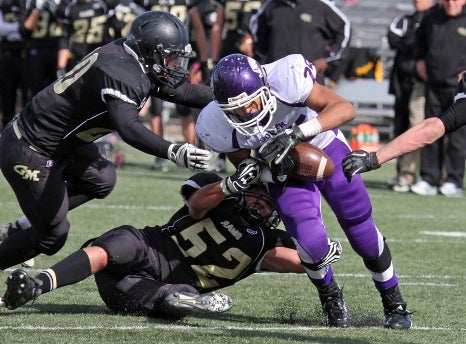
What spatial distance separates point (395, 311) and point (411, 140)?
2.67 ft

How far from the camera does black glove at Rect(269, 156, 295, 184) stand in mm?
4582

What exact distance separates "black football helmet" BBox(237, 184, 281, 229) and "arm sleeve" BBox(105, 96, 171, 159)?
0.55 metres

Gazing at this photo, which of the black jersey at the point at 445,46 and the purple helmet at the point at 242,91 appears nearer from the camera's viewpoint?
the purple helmet at the point at 242,91

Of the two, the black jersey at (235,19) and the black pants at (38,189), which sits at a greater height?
the black pants at (38,189)

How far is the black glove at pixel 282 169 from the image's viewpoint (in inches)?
180

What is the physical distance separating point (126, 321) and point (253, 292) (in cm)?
100

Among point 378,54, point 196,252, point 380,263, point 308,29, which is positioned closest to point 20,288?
point 196,252

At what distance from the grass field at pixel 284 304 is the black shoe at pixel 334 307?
6 cm

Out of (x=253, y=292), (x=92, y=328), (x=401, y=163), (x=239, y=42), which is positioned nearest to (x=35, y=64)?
(x=239, y=42)

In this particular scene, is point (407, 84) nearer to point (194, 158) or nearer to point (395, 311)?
point (395, 311)

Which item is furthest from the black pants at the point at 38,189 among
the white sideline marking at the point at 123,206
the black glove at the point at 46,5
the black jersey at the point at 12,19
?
the black jersey at the point at 12,19

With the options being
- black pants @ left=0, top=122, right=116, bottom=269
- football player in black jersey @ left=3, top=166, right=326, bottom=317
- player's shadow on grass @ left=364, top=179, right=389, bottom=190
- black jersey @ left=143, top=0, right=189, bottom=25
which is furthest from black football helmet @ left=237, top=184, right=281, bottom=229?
black jersey @ left=143, top=0, right=189, bottom=25

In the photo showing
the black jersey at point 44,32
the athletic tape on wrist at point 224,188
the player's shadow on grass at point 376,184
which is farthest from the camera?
the black jersey at point 44,32

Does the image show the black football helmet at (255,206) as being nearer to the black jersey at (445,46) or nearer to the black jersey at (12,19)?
the black jersey at (445,46)
